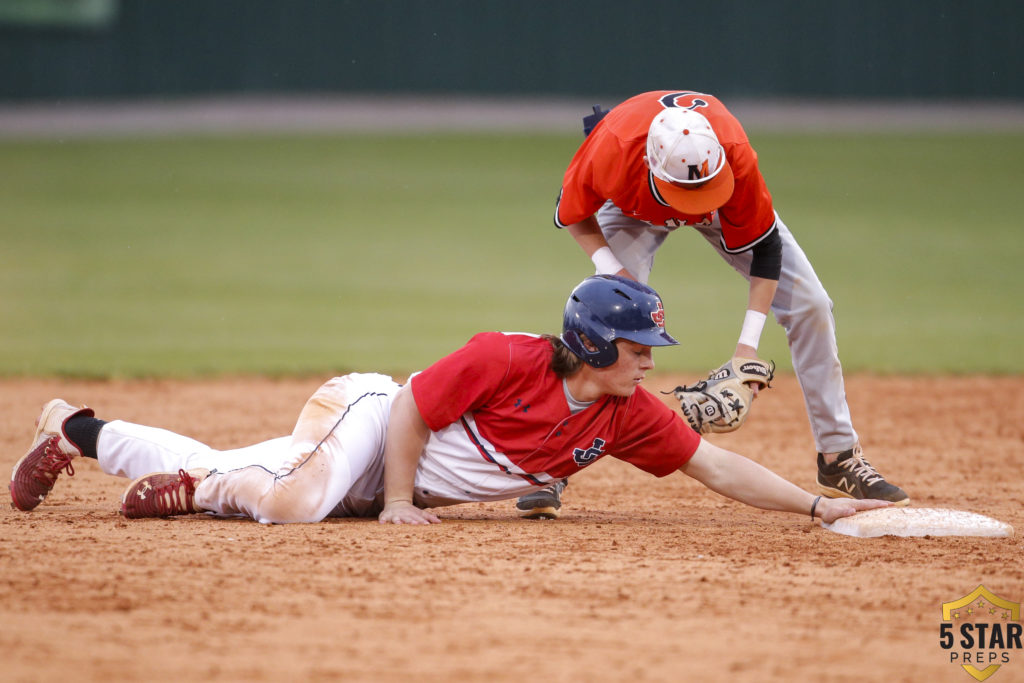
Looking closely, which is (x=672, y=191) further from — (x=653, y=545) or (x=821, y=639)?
(x=821, y=639)

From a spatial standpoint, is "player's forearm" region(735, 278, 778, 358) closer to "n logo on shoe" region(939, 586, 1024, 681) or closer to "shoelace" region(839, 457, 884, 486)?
"shoelace" region(839, 457, 884, 486)

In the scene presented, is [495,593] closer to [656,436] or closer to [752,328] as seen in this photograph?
[656,436]

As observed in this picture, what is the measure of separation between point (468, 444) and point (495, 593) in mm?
914

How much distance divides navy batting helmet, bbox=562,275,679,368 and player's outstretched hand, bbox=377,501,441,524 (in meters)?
0.96

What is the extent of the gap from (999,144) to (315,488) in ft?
70.6

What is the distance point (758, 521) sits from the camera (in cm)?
515

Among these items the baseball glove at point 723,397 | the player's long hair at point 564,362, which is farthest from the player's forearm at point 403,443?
the baseball glove at point 723,397

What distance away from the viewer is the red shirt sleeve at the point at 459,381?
4.38m

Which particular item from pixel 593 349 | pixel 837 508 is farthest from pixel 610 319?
pixel 837 508

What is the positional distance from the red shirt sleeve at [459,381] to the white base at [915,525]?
162 centimetres

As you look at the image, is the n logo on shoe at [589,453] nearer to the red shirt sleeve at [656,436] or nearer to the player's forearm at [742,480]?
the red shirt sleeve at [656,436]

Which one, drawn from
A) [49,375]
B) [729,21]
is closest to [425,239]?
[49,375]

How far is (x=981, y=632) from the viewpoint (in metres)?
3.54

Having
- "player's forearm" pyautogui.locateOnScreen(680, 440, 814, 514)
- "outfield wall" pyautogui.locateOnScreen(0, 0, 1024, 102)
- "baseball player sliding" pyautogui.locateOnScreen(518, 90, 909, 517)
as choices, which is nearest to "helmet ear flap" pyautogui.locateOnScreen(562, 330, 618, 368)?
"player's forearm" pyautogui.locateOnScreen(680, 440, 814, 514)
